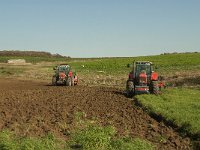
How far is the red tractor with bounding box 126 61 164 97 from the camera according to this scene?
2678 centimetres

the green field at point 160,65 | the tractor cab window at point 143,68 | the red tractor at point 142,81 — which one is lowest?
the green field at point 160,65

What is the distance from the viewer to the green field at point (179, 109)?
15.6 m

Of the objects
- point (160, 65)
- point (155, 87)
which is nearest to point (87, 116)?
point (155, 87)

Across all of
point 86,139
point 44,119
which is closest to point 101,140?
point 86,139

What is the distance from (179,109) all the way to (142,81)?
8135 mm

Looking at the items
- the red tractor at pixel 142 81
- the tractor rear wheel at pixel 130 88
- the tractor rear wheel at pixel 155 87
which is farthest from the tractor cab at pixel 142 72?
the tractor rear wheel at pixel 155 87

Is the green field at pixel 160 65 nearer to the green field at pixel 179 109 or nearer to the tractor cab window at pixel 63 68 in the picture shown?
the tractor cab window at pixel 63 68

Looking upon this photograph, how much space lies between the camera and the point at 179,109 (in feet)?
62.2

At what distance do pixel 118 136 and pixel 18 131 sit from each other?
9.59 feet

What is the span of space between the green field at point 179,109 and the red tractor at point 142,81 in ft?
5.45

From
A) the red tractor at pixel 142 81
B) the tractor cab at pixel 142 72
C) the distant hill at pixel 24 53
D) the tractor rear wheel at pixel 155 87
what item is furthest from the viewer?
the distant hill at pixel 24 53

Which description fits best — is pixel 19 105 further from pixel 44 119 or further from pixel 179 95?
pixel 179 95

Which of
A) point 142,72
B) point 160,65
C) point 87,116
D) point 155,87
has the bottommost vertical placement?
point 160,65

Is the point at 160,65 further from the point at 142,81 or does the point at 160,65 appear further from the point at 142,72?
the point at 142,81
